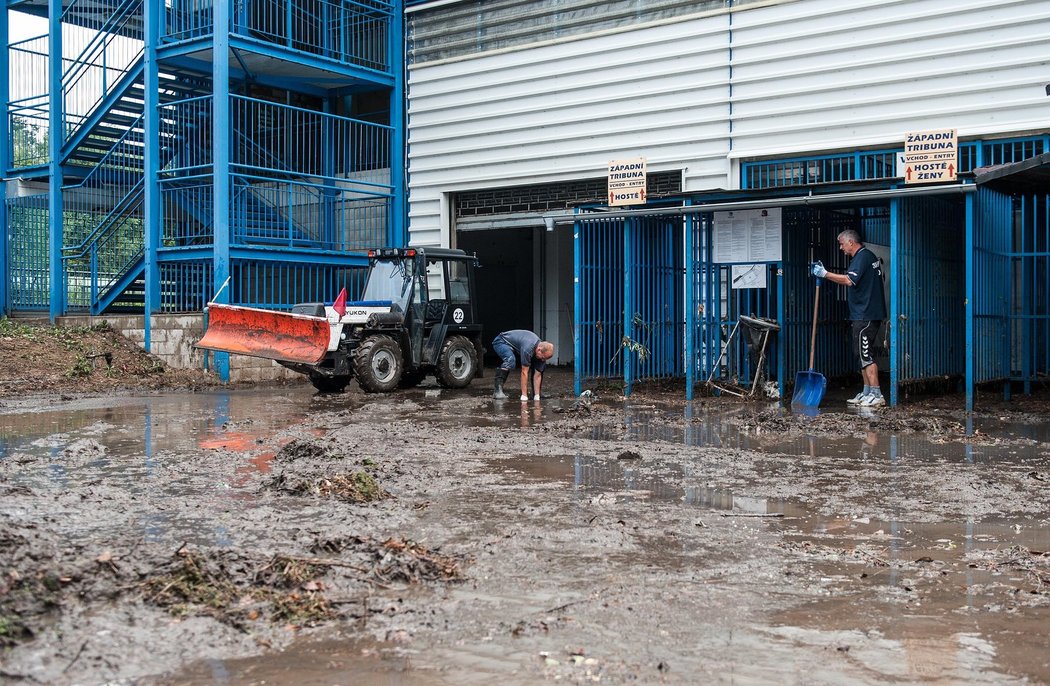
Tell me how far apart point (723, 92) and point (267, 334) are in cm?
749

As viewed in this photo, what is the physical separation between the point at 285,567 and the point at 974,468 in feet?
18.1

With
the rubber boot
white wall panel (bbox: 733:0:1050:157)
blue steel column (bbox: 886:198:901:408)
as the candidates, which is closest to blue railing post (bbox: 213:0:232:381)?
the rubber boot

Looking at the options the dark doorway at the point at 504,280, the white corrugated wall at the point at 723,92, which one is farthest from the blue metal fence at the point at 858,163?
the dark doorway at the point at 504,280

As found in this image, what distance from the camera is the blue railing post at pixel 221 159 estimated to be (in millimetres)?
16953

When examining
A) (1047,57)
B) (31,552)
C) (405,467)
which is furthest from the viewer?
(1047,57)

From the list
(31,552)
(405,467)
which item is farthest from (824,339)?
(31,552)

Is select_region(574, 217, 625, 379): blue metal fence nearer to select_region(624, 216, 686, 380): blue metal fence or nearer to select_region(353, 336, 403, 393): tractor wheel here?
select_region(624, 216, 686, 380): blue metal fence

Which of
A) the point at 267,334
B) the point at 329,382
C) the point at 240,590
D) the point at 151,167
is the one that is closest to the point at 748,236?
the point at 329,382

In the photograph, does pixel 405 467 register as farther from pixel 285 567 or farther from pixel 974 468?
pixel 974 468

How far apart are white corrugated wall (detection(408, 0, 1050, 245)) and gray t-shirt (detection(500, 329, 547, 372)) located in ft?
13.5

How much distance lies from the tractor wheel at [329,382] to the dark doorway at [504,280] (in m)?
8.30

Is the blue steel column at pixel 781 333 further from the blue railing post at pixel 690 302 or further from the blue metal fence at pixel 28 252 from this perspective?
the blue metal fence at pixel 28 252

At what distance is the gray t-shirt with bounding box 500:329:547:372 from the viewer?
13.9 m

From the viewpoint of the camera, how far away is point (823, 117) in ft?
49.5
